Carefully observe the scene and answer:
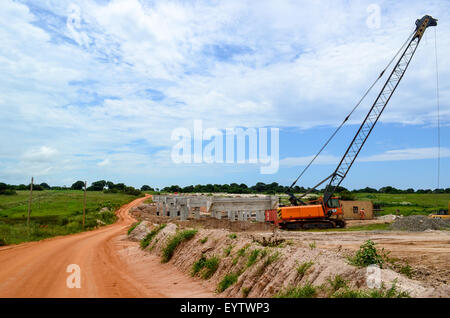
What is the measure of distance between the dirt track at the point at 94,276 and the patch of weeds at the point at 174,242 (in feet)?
1.96

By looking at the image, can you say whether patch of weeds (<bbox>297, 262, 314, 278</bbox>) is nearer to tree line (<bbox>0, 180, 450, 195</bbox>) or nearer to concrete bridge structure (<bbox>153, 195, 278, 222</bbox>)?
concrete bridge structure (<bbox>153, 195, 278, 222</bbox>)

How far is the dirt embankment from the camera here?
8.44 metres

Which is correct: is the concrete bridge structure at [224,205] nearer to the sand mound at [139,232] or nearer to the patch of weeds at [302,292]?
the sand mound at [139,232]

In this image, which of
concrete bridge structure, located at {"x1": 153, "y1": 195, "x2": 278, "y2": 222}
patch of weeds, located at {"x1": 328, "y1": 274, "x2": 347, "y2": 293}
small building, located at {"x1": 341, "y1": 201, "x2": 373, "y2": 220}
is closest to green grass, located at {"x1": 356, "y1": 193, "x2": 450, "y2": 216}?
small building, located at {"x1": 341, "y1": 201, "x2": 373, "y2": 220}

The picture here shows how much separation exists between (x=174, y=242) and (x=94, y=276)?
5.00m

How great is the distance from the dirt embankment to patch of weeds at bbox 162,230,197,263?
126 cm

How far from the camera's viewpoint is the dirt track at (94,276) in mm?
10781

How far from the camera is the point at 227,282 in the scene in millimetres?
11562

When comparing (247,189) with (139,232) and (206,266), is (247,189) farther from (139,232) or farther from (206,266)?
(206,266)

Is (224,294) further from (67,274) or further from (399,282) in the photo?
(67,274)

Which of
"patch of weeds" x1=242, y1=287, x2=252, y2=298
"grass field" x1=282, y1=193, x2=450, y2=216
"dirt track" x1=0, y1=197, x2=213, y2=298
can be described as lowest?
"dirt track" x1=0, y1=197, x2=213, y2=298

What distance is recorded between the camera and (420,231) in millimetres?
30219
